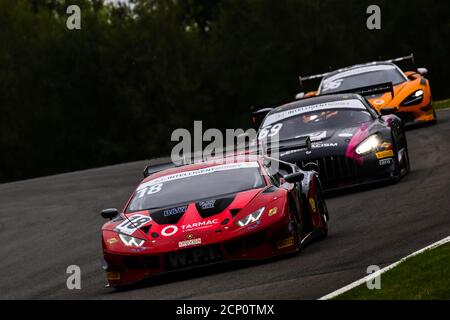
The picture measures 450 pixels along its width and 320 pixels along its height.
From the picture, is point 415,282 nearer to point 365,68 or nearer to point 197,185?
point 197,185

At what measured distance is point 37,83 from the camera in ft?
195

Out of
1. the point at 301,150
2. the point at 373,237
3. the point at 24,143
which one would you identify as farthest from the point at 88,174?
the point at 24,143

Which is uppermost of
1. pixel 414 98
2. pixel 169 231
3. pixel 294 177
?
pixel 294 177

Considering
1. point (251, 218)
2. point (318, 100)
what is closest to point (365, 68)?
point (318, 100)

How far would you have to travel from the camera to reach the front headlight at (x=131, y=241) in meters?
11.1

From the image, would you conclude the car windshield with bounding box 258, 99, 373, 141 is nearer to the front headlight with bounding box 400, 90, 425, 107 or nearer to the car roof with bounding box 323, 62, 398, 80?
the front headlight with bounding box 400, 90, 425, 107

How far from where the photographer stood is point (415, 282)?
8.87 metres

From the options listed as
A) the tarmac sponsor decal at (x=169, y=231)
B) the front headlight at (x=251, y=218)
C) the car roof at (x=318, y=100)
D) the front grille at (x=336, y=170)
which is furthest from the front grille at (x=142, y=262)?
the car roof at (x=318, y=100)

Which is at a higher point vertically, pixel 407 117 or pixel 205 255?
pixel 205 255

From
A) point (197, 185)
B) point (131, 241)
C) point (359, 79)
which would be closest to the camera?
point (131, 241)

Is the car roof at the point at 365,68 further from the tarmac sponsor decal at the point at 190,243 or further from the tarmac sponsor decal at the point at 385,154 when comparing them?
the tarmac sponsor decal at the point at 190,243

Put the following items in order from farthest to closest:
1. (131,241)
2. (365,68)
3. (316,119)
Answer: (365,68)
(316,119)
(131,241)

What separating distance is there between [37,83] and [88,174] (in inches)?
1306

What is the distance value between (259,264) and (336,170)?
17.4ft
